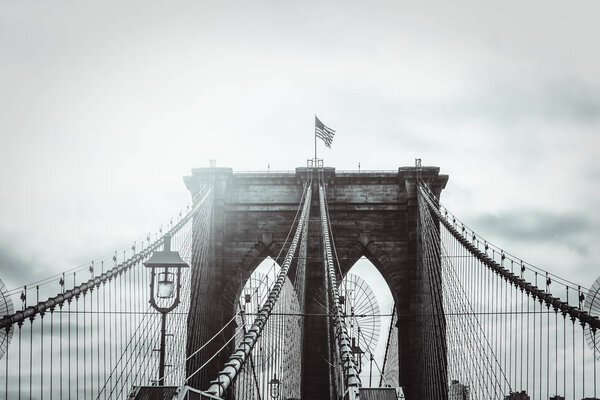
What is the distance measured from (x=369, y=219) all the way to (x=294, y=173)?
3.12 m

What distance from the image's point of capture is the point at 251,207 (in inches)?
1353

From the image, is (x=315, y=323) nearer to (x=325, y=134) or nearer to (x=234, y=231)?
(x=234, y=231)

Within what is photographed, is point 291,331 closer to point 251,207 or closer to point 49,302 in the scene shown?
point 251,207

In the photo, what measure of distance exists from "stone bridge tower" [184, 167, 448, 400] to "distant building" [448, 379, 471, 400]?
3.44 metres

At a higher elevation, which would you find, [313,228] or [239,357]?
[313,228]

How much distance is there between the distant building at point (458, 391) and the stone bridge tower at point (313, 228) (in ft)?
11.3

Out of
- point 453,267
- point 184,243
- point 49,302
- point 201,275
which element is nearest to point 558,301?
point 49,302

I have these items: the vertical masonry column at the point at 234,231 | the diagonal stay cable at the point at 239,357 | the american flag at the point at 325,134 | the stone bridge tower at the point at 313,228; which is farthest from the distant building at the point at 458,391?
the american flag at the point at 325,134

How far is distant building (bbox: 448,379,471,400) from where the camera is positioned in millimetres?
Answer: 25384

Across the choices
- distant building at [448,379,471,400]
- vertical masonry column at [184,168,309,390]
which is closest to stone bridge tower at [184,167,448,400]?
vertical masonry column at [184,168,309,390]

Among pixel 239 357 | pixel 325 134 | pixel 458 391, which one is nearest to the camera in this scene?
pixel 239 357

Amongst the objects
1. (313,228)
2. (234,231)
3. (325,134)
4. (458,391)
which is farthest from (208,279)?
(458,391)

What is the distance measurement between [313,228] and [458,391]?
27.1ft

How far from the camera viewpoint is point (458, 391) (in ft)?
92.0
